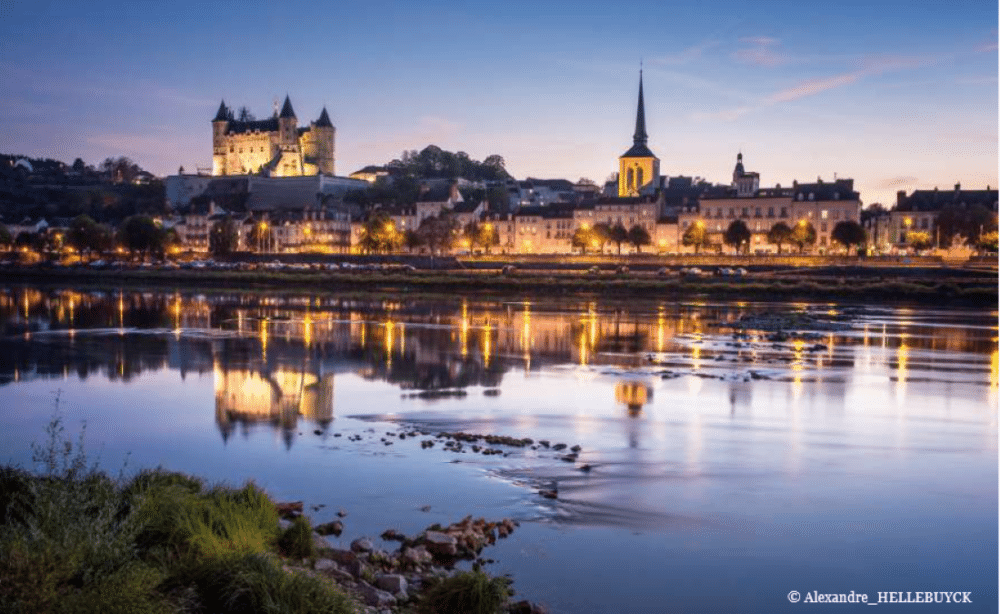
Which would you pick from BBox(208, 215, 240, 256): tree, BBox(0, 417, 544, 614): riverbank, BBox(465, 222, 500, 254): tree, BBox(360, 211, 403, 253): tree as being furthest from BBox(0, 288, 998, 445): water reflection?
BBox(208, 215, 240, 256): tree

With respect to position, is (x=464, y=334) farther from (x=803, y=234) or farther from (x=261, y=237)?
(x=261, y=237)

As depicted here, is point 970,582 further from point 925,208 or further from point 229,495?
point 925,208

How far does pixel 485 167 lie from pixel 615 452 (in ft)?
446

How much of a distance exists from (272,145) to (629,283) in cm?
10629

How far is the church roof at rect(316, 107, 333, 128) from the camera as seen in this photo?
487ft

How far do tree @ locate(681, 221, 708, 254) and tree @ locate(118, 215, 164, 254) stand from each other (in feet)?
168

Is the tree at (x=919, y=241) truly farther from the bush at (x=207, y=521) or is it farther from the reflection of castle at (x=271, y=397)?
the bush at (x=207, y=521)

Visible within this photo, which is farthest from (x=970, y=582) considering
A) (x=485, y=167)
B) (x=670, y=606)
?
(x=485, y=167)

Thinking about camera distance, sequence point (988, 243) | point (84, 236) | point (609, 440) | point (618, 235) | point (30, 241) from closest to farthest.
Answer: point (609, 440) → point (988, 243) → point (618, 235) → point (84, 236) → point (30, 241)

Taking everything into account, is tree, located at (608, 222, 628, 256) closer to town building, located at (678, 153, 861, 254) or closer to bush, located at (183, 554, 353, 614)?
town building, located at (678, 153, 861, 254)

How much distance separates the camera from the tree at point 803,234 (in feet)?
268

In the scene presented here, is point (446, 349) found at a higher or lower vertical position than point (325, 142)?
lower

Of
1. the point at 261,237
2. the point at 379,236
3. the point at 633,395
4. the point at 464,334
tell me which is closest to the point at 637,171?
the point at 379,236

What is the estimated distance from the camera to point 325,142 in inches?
5827
